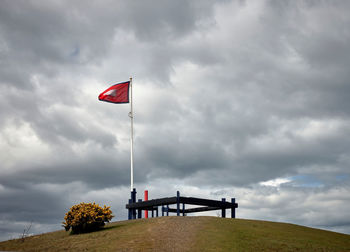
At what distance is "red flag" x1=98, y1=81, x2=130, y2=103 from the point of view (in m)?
35.2

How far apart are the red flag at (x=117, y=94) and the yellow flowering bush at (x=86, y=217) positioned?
34.1ft

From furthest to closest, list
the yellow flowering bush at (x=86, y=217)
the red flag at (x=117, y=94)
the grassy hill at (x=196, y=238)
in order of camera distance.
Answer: the red flag at (x=117, y=94) → the yellow flowering bush at (x=86, y=217) → the grassy hill at (x=196, y=238)

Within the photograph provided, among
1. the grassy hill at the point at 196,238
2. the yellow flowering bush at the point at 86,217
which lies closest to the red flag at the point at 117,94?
the yellow flowering bush at the point at 86,217

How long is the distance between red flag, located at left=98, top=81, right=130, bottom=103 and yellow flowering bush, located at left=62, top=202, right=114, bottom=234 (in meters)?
10.4

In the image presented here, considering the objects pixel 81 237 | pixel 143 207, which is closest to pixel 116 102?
pixel 143 207

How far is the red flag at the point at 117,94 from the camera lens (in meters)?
35.2

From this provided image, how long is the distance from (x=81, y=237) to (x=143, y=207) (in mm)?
7142

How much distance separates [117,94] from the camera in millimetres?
35875

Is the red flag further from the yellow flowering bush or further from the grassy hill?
the grassy hill

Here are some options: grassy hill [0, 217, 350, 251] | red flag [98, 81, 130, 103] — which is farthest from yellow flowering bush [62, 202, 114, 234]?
red flag [98, 81, 130, 103]

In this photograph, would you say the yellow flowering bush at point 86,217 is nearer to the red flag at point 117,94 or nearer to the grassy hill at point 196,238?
the grassy hill at point 196,238

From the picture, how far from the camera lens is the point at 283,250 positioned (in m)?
21.3

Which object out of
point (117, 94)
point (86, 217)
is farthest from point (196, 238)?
point (117, 94)

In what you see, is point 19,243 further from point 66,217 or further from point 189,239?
point 189,239
